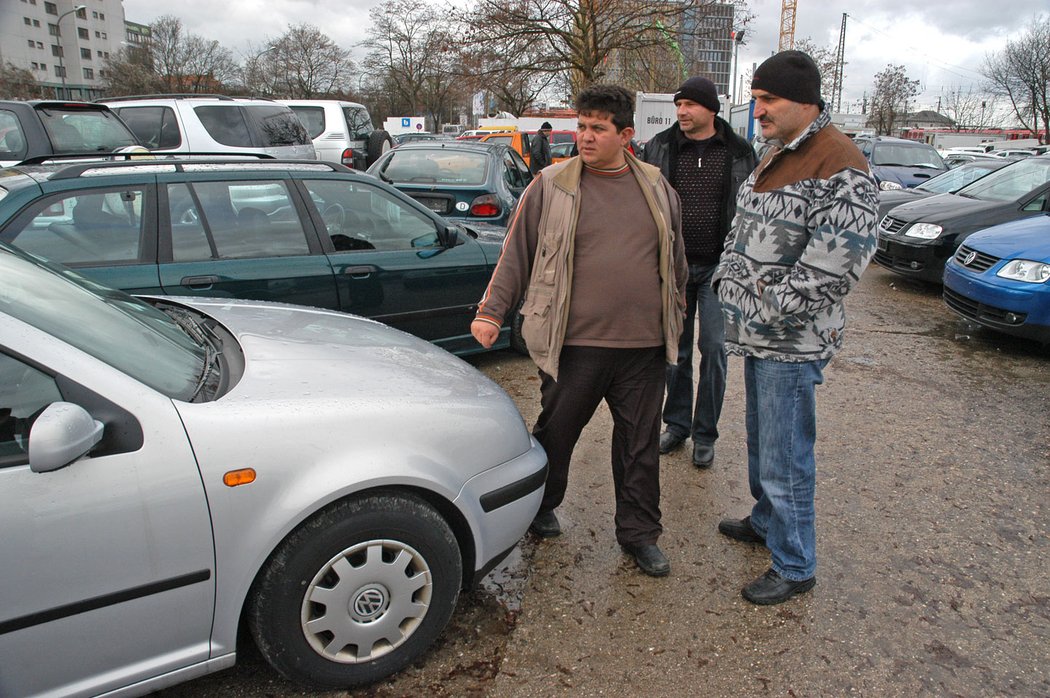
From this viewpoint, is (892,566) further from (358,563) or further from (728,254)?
(358,563)

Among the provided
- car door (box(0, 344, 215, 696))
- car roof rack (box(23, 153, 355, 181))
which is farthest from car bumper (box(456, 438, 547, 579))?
car roof rack (box(23, 153, 355, 181))

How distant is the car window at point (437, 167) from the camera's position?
766cm

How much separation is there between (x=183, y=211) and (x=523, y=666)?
9.76 ft

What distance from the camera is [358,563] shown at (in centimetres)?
211

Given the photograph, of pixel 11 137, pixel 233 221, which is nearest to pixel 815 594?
pixel 233 221

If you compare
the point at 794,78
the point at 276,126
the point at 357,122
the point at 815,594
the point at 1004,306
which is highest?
the point at 357,122

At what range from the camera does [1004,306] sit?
5.59 metres

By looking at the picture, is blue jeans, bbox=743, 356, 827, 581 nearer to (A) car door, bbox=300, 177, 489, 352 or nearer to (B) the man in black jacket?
(B) the man in black jacket

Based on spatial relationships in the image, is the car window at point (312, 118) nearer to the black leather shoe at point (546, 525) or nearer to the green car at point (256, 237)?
the green car at point (256, 237)

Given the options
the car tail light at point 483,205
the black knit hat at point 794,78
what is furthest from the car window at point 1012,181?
the black knit hat at point 794,78

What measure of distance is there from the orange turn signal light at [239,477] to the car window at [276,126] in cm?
923

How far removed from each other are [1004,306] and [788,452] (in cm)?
412

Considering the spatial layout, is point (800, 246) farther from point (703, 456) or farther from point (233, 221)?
point (233, 221)

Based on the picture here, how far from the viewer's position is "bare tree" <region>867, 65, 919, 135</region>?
5375 centimetres
